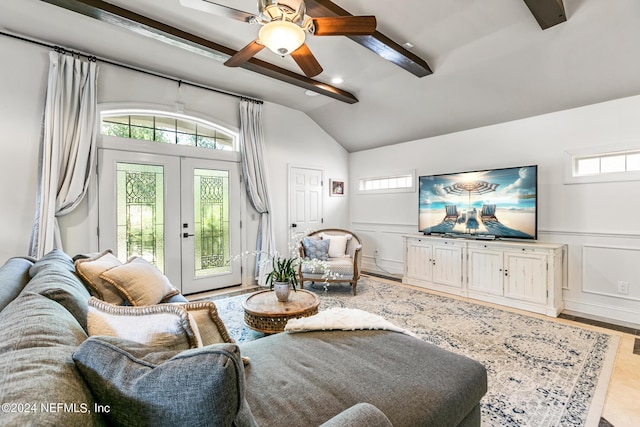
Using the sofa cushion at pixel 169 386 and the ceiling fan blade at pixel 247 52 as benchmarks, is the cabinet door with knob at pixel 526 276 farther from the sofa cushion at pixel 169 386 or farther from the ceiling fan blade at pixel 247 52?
the sofa cushion at pixel 169 386

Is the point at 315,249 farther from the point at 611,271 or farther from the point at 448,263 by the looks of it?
the point at 611,271

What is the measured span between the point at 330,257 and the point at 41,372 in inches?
173

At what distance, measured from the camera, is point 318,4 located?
2.55 meters

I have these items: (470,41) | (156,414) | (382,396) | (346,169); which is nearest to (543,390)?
(382,396)

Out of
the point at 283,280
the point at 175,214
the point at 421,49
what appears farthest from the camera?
the point at 175,214

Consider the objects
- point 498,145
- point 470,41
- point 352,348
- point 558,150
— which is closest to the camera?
point 352,348

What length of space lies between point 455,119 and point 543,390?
3784 millimetres

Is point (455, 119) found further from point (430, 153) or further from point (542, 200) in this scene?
point (542, 200)

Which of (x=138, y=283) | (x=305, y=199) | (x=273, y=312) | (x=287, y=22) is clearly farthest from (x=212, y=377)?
(x=305, y=199)

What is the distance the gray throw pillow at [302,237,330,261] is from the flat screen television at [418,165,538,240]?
1.73 m

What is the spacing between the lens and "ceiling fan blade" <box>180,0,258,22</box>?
192 cm

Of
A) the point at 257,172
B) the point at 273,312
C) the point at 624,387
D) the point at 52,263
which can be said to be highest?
the point at 257,172

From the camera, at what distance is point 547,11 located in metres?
2.59

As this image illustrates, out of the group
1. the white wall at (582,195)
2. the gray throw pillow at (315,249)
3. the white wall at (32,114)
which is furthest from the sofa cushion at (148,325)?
the white wall at (582,195)
